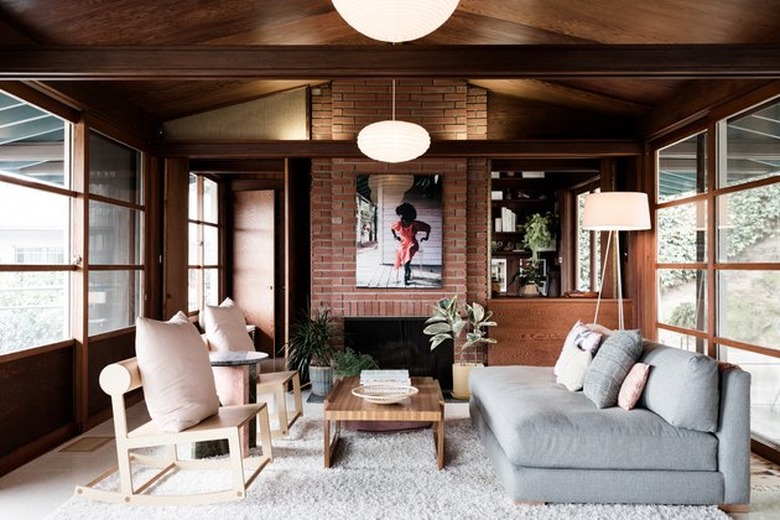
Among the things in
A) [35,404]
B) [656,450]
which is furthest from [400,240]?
[656,450]

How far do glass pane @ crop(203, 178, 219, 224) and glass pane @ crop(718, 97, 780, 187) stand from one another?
5.39m

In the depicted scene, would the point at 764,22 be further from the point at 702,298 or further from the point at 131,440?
the point at 131,440

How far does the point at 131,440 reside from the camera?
2969 millimetres

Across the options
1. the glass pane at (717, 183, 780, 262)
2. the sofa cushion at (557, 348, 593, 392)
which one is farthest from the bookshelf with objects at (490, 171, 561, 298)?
the sofa cushion at (557, 348, 593, 392)

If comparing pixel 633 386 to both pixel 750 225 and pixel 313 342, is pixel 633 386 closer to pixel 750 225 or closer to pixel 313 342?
pixel 750 225

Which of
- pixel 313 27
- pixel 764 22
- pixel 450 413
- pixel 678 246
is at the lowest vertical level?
pixel 450 413

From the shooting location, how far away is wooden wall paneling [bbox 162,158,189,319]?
5.68 m

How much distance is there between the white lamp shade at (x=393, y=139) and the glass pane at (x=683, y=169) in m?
2.09

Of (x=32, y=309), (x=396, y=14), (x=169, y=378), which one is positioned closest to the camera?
(x=396, y=14)

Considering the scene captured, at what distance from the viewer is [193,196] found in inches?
274

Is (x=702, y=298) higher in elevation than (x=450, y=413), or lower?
higher

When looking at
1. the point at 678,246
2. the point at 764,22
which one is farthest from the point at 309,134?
the point at 764,22

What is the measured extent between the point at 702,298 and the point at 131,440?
3.94m

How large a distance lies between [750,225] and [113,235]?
15.1 ft
